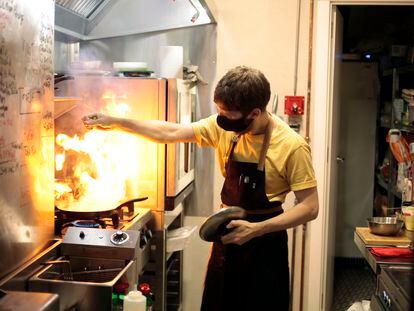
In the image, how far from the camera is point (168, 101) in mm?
2811

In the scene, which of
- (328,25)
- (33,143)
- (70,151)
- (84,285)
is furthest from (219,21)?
(84,285)

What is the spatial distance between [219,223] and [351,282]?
3.14 meters

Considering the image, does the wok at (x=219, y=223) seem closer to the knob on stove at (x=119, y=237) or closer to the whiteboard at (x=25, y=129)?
the knob on stove at (x=119, y=237)

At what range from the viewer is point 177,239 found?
10.00 feet

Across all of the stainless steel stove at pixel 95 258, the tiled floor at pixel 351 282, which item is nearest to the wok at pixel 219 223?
the stainless steel stove at pixel 95 258

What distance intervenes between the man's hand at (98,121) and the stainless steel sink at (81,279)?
2.10 ft

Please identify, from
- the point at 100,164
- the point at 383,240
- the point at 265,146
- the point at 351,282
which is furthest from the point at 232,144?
the point at 351,282

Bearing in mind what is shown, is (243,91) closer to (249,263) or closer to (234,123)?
(234,123)

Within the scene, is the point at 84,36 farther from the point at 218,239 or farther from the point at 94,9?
the point at 218,239

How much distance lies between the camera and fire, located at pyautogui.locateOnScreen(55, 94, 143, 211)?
2.67 metres

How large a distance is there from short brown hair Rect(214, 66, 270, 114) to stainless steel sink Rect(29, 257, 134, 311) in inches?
28.8

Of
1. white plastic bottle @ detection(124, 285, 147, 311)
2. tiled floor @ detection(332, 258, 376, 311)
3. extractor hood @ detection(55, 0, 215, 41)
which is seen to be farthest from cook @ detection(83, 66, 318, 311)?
tiled floor @ detection(332, 258, 376, 311)

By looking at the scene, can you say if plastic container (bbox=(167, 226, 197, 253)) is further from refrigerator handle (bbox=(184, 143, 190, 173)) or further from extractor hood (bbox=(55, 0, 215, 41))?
extractor hood (bbox=(55, 0, 215, 41))

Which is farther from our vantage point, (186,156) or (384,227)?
(186,156)
